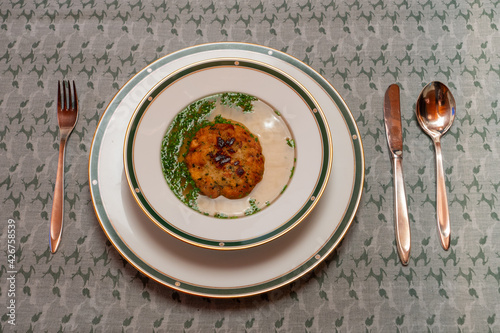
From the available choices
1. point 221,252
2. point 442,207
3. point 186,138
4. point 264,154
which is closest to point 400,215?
point 442,207

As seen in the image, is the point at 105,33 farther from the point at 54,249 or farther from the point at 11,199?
the point at 54,249

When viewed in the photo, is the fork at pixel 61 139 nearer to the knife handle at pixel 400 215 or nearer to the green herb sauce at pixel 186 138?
the green herb sauce at pixel 186 138

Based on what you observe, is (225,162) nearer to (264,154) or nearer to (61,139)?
(264,154)

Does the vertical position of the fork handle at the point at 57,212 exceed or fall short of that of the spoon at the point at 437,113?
it falls short

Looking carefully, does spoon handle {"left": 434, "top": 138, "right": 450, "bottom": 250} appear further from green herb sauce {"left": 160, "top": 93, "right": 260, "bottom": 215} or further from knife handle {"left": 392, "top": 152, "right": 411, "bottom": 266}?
green herb sauce {"left": 160, "top": 93, "right": 260, "bottom": 215}

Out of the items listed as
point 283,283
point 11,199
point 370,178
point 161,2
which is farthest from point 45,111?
point 370,178

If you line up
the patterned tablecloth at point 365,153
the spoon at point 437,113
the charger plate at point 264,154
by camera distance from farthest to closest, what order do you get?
1. the spoon at point 437,113
2. the patterned tablecloth at point 365,153
3. the charger plate at point 264,154

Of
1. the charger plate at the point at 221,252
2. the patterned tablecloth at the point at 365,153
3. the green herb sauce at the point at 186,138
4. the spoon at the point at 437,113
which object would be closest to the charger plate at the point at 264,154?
the green herb sauce at the point at 186,138
